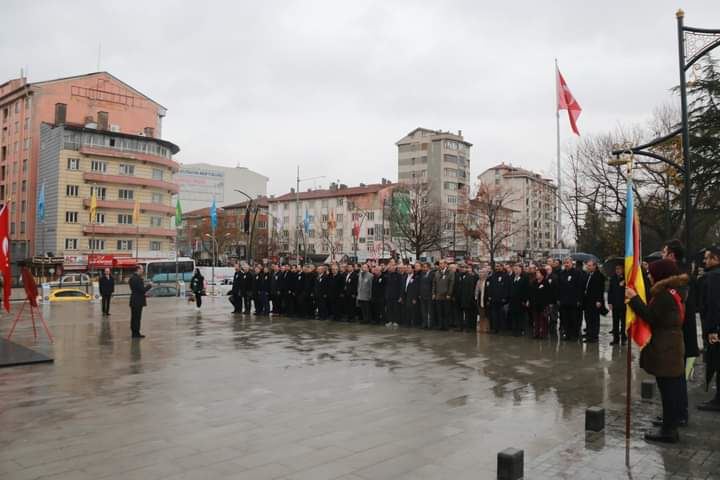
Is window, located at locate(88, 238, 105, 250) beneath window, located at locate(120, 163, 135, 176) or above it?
beneath

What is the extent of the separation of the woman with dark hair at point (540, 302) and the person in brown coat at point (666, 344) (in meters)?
9.14

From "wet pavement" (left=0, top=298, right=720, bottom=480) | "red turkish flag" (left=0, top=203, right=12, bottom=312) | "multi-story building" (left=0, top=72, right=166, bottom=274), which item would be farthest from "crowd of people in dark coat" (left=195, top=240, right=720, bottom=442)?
"multi-story building" (left=0, top=72, right=166, bottom=274)

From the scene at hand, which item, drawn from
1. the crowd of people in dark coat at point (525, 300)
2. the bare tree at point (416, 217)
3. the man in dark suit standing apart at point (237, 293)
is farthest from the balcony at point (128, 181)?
the man in dark suit standing apart at point (237, 293)

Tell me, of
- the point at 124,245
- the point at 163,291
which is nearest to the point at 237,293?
the point at 163,291

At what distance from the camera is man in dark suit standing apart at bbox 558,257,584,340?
1489cm

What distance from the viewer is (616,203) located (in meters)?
37.8

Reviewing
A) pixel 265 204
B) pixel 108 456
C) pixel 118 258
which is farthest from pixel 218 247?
pixel 108 456

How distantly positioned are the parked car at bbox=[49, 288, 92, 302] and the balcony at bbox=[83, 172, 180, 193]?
38875 millimetres

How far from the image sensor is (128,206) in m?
72.7

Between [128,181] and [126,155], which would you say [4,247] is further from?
[126,155]

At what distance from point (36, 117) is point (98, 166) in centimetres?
926

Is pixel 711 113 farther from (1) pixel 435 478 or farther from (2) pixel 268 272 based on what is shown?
(2) pixel 268 272

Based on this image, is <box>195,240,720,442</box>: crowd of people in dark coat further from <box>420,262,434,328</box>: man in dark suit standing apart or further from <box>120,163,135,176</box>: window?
<box>120,163,135,176</box>: window

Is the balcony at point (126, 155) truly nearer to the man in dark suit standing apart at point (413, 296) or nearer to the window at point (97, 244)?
the window at point (97, 244)
